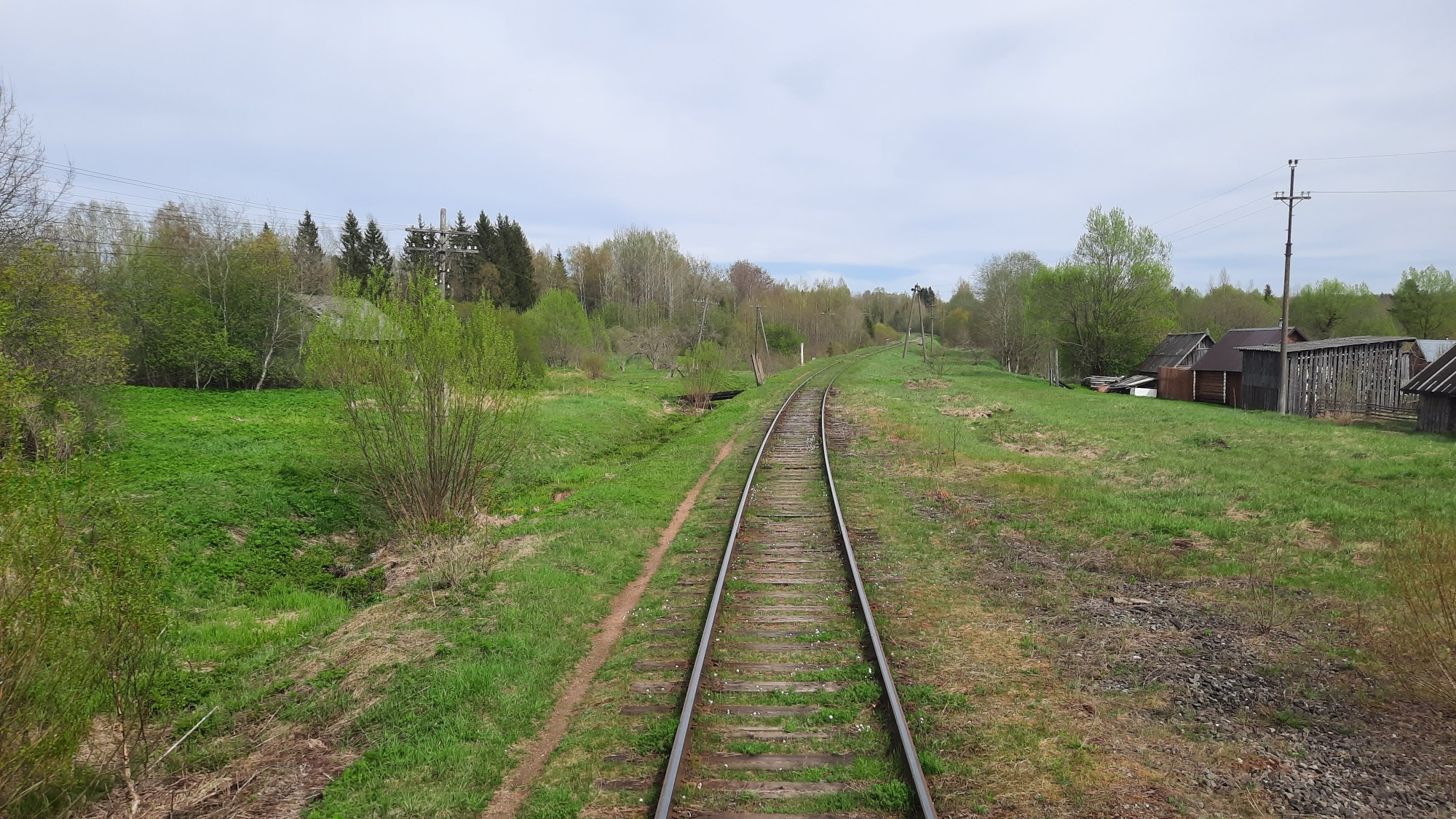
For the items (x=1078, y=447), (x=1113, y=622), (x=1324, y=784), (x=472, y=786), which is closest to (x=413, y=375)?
(x=472, y=786)

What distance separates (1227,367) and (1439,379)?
55.4ft

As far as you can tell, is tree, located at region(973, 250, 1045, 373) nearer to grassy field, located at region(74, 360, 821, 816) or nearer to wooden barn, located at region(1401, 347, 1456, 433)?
wooden barn, located at region(1401, 347, 1456, 433)

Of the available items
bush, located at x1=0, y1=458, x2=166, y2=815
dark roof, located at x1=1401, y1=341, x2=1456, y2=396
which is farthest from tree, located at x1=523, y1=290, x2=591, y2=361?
bush, located at x1=0, y1=458, x2=166, y2=815

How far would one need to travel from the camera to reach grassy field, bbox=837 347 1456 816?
5.04 metres

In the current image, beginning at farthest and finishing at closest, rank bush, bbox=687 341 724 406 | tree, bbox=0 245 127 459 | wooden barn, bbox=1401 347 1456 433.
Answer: bush, bbox=687 341 724 406 → wooden barn, bbox=1401 347 1456 433 → tree, bbox=0 245 127 459

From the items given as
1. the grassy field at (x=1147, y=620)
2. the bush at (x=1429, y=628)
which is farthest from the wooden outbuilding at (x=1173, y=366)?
the bush at (x=1429, y=628)

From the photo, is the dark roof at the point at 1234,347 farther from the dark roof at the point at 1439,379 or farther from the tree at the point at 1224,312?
the tree at the point at 1224,312

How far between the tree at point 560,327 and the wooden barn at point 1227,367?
132ft

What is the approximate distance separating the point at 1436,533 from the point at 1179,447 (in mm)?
14533

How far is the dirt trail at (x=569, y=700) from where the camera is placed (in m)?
5.32

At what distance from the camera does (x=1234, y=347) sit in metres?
40.4

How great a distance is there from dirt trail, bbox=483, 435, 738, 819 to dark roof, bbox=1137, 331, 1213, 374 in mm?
46227

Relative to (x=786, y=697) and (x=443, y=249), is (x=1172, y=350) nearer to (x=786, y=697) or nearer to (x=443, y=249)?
(x=443, y=249)

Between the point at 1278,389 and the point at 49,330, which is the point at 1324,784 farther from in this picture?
the point at 1278,389
